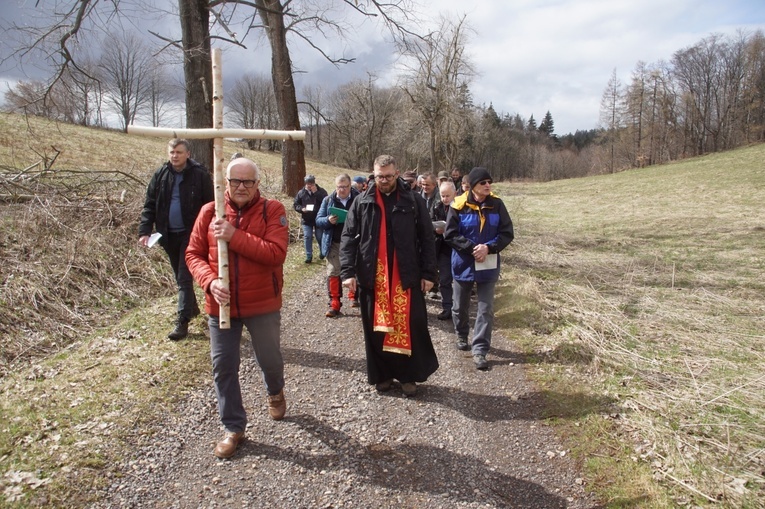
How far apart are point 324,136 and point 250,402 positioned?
64.2 meters

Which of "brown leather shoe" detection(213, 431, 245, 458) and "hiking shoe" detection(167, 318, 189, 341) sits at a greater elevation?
"hiking shoe" detection(167, 318, 189, 341)

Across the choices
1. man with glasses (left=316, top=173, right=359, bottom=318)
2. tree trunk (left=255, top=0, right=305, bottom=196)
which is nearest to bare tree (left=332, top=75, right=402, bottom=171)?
tree trunk (left=255, top=0, right=305, bottom=196)

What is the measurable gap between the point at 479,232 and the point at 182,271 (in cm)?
338

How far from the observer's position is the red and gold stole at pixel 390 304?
4.43 meters

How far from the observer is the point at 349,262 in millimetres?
4445

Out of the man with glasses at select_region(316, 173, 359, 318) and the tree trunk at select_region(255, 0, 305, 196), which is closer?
the man with glasses at select_region(316, 173, 359, 318)

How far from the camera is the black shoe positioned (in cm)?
507

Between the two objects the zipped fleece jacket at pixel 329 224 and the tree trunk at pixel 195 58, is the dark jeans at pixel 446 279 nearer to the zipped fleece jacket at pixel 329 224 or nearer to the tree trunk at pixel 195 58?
the zipped fleece jacket at pixel 329 224

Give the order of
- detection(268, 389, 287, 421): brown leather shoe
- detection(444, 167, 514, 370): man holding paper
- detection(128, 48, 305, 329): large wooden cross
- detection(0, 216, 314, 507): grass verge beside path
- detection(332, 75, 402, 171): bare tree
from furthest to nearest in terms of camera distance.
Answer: detection(332, 75, 402, 171): bare tree
detection(444, 167, 514, 370): man holding paper
detection(268, 389, 287, 421): brown leather shoe
detection(128, 48, 305, 329): large wooden cross
detection(0, 216, 314, 507): grass verge beside path

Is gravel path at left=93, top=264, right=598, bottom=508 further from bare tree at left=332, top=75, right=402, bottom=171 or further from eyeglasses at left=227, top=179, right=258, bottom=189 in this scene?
bare tree at left=332, top=75, right=402, bottom=171

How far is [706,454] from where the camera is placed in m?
3.21

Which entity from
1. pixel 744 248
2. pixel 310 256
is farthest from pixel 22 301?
pixel 744 248

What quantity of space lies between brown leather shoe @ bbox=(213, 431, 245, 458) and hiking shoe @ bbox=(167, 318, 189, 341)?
221 centimetres

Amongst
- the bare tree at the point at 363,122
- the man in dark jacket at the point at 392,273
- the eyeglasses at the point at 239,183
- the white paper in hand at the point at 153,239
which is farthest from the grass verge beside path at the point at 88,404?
the bare tree at the point at 363,122
